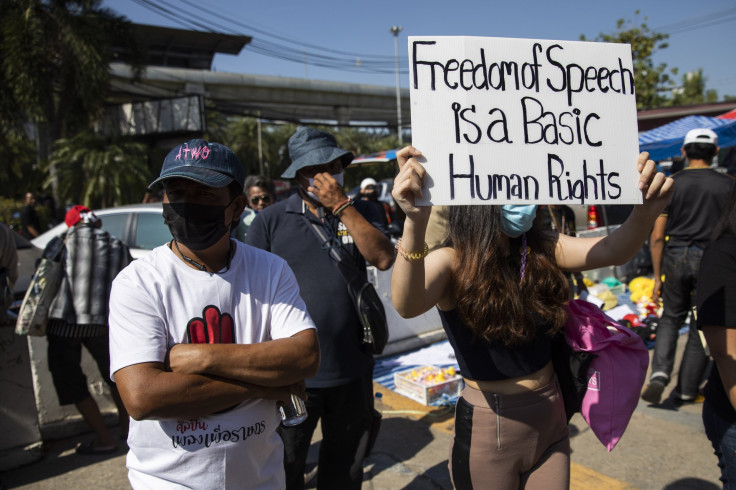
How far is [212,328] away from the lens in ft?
5.68

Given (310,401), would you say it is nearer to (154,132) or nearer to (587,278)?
(587,278)

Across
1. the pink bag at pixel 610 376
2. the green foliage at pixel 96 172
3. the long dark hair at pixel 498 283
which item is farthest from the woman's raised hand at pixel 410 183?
the green foliage at pixel 96 172

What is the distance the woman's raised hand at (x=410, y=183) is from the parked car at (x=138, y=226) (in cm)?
522

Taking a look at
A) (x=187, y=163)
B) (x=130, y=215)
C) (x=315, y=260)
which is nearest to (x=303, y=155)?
(x=315, y=260)

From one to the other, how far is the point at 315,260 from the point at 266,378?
1119 mm

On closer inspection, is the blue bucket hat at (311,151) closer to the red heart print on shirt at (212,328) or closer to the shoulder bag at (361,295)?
the shoulder bag at (361,295)

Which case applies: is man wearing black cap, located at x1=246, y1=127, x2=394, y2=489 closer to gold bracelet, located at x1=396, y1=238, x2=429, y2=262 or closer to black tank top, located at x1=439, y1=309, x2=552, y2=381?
black tank top, located at x1=439, y1=309, x2=552, y2=381

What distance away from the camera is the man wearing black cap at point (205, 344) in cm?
161

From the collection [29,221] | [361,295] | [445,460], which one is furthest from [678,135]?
[29,221]

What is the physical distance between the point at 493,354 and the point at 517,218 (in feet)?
1.70

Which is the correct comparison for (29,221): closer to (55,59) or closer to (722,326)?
(55,59)

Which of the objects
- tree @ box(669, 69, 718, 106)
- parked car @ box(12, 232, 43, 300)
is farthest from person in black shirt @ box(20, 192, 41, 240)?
tree @ box(669, 69, 718, 106)

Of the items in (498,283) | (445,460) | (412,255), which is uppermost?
(412,255)

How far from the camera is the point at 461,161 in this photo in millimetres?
1694
